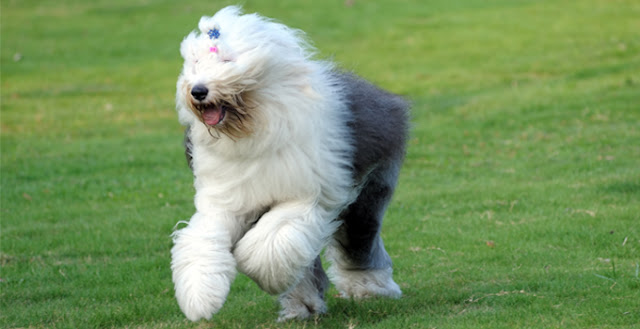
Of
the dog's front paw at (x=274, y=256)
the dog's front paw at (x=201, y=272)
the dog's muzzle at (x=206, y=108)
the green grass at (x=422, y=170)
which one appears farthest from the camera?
the green grass at (x=422, y=170)

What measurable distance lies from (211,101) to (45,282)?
3263mm

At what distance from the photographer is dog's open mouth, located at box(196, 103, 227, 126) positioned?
197 inches

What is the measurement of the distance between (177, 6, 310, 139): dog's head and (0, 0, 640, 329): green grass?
1.46m

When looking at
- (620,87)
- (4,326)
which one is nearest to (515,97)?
(620,87)

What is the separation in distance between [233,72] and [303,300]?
1.70 metres

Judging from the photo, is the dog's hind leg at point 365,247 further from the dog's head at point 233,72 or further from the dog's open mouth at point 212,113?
the dog's open mouth at point 212,113

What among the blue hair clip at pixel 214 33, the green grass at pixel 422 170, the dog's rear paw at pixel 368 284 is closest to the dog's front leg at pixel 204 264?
the green grass at pixel 422 170

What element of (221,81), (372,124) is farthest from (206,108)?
(372,124)

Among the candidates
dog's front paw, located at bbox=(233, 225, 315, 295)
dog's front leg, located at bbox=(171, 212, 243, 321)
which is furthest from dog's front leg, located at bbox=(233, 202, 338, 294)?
dog's front leg, located at bbox=(171, 212, 243, 321)

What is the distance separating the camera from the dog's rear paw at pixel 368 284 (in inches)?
256

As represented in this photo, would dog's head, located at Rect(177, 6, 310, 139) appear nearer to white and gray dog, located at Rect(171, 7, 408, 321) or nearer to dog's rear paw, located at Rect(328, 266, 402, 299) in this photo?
white and gray dog, located at Rect(171, 7, 408, 321)

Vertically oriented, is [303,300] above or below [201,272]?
below

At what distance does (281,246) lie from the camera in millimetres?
5090

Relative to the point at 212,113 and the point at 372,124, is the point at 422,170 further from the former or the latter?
the point at 212,113
